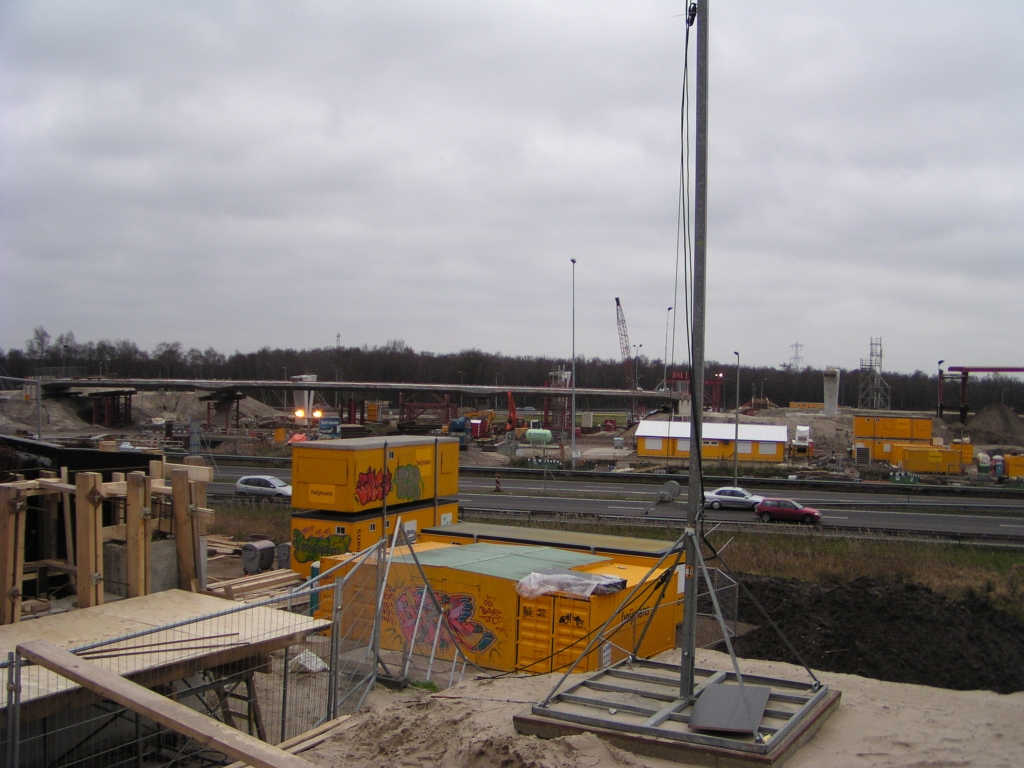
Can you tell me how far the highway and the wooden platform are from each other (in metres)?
21.8

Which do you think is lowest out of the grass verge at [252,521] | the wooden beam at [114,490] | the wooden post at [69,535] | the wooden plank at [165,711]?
the grass verge at [252,521]

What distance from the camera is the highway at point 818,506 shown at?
2997 cm

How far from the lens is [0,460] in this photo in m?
12.0

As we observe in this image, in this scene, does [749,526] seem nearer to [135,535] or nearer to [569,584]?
[569,584]

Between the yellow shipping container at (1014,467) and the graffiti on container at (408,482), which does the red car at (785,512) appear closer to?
the graffiti on container at (408,482)

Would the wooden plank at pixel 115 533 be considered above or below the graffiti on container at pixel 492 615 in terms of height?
above

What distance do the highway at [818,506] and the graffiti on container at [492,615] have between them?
17263 millimetres

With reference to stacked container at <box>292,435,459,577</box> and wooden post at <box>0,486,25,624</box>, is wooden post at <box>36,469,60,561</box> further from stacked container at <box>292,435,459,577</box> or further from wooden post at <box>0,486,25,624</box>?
stacked container at <box>292,435,459,577</box>

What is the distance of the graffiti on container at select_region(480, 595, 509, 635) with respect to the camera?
12648 millimetres

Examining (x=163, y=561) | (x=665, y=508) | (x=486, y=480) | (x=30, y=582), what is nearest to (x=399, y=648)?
(x=163, y=561)

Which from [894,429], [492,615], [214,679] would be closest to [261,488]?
[492,615]

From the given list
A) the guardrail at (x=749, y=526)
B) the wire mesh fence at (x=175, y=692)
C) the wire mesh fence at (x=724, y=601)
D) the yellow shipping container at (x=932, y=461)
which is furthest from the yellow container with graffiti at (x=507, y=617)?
the yellow shipping container at (x=932, y=461)

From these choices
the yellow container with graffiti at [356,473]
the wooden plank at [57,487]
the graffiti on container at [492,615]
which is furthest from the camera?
the yellow container with graffiti at [356,473]

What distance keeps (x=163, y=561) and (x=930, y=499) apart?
121 ft
